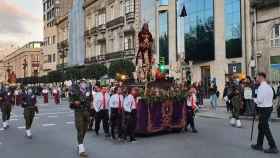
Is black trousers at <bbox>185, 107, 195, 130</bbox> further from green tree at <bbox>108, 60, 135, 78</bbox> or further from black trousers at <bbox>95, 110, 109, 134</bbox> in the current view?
green tree at <bbox>108, 60, 135, 78</bbox>

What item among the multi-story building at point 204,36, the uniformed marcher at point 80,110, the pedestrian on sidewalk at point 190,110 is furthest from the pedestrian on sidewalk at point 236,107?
the multi-story building at point 204,36

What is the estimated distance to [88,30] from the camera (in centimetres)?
6744

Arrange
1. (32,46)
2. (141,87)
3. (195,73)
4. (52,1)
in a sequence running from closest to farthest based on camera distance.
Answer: (141,87) → (195,73) → (52,1) → (32,46)

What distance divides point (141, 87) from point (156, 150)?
373 centimetres

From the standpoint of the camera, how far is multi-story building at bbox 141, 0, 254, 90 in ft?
112

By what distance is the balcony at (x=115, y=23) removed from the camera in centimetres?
5528

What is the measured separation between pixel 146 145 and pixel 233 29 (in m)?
23.8

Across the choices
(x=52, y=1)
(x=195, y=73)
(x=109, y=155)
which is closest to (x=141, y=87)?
(x=109, y=155)

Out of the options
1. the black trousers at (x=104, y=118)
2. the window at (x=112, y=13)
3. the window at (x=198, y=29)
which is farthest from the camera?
the window at (x=112, y=13)

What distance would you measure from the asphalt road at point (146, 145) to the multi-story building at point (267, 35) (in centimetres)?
1483

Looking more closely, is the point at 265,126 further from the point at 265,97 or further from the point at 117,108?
the point at 117,108

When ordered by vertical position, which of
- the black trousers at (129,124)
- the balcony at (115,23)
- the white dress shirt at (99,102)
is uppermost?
the balcony at (115,23)

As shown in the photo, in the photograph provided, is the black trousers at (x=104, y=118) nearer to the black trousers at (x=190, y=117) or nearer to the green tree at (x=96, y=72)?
the black trousers at (x=190, y=117)

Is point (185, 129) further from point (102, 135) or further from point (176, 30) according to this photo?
point (176, 30)
